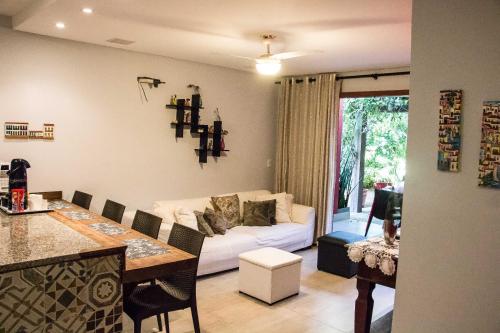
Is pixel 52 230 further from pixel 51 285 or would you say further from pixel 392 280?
pixel 392 280

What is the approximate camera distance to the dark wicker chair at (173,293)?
260 cm

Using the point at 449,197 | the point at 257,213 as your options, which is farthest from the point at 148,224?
the point at 257,213

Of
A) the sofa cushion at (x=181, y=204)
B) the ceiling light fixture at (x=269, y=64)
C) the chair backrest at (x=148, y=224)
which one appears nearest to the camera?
the chair backrest at (x=148, y=224)

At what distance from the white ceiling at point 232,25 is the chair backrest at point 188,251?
1697 millimetres

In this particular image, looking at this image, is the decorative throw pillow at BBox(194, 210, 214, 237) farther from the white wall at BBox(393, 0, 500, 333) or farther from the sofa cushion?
the white wall at BBox(393, 0, 500, 333)

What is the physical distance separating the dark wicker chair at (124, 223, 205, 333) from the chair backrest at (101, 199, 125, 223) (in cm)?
92

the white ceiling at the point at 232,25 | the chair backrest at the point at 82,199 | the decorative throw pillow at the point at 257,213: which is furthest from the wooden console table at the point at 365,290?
the decorative throw pillow at the point at 257,213

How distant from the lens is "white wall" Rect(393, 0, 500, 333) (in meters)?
1.85

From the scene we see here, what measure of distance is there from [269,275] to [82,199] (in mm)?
2103

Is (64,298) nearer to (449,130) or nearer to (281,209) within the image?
(449,130)

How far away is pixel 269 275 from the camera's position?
3984mm

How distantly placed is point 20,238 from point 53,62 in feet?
9.54

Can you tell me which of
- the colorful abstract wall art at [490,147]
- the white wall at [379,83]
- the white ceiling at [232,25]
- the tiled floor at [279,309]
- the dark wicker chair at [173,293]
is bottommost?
the tiled floor at [279,309]

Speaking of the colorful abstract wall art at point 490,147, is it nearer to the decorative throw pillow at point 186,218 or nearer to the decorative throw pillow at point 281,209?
the decorative throw pillow at point 186,218
